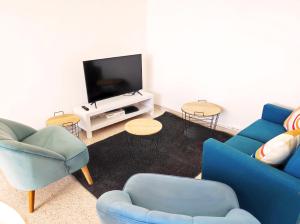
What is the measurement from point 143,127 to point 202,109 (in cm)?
96

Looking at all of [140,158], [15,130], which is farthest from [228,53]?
[15,130]

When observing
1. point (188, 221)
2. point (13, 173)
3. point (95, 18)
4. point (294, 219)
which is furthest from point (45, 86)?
point (294, 219)

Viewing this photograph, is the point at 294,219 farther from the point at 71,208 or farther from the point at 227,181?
the point at 71,208

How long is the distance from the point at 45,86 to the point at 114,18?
4.59ft

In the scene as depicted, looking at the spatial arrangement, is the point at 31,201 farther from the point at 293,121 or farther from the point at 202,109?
the point at 293,121

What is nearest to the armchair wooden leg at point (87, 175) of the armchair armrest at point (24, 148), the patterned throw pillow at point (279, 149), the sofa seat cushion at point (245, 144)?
the armchair armrest at point (24, 148)

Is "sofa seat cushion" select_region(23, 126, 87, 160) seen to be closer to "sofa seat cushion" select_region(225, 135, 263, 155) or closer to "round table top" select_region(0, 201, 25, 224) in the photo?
"round table top" select_region(0, 201, 25, 224)

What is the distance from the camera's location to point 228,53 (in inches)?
118

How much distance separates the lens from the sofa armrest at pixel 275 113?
2.50 metres

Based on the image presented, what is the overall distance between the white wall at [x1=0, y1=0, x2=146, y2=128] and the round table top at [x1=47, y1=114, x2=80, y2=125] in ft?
0.67

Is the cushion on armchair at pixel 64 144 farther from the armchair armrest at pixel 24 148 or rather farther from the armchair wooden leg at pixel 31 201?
the armchair wooden leg at pixel 31 201

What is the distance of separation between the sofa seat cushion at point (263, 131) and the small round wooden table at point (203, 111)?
1.96 feet

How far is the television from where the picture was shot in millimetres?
3016

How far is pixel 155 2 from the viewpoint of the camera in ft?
11.9
